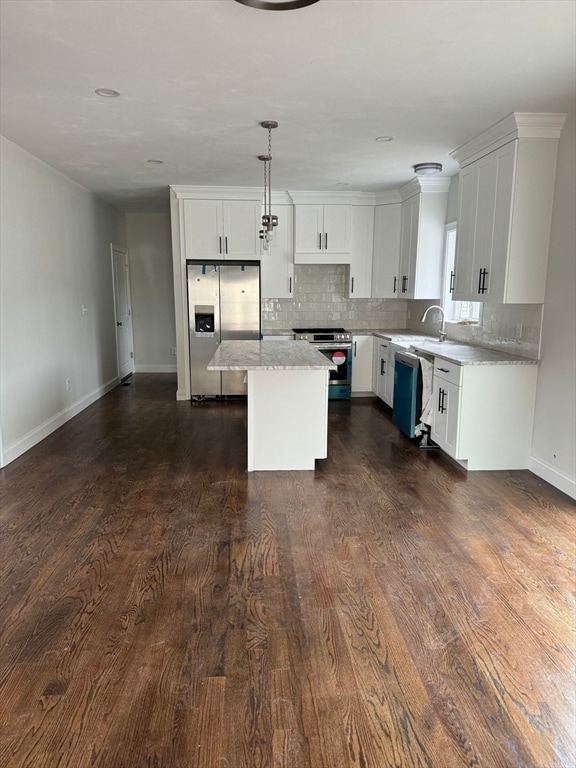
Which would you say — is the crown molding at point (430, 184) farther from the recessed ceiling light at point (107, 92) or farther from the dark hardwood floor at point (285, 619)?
the recessed ceiling light at point (107, 92)

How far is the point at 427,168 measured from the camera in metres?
5.02

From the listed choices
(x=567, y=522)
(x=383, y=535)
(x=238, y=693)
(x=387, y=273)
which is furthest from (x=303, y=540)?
(x=387, y=273)

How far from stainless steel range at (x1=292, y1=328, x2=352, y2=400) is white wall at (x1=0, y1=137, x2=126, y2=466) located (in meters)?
2.60

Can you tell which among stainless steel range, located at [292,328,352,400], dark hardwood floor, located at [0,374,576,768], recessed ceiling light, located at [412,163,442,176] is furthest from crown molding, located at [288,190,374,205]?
dark hardwood floor, located at [0,374,576,768]

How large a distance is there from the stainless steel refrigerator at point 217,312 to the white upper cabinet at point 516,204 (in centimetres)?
305

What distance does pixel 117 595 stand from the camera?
2391 millimetres

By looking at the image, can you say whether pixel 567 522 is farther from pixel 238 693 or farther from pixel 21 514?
pixel 21 514

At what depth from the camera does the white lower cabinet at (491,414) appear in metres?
3.97

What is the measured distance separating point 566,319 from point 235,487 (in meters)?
2.62

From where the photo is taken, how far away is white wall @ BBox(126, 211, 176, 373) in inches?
329

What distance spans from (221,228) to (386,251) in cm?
211

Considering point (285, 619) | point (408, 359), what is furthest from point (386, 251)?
point (285, 619)

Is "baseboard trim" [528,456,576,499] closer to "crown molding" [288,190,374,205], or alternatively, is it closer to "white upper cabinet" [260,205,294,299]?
"white upper cabinet" [260,205,294,299]

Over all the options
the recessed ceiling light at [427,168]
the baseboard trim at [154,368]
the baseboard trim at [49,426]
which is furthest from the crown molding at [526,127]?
the baseboard trim at [154,368]
